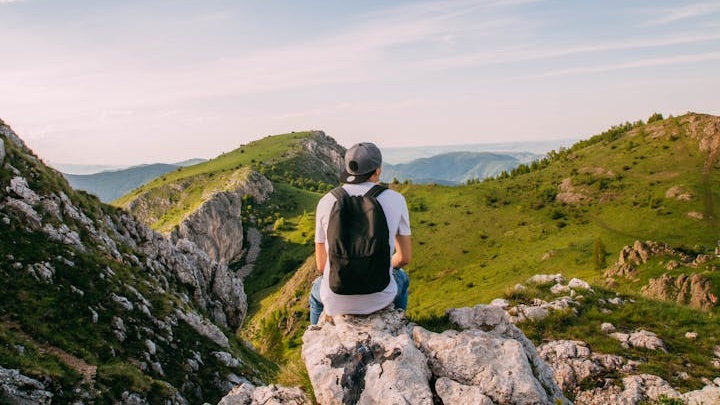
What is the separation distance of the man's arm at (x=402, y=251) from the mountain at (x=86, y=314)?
15.7m

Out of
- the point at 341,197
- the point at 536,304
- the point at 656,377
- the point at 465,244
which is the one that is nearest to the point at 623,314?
the point at 536,304

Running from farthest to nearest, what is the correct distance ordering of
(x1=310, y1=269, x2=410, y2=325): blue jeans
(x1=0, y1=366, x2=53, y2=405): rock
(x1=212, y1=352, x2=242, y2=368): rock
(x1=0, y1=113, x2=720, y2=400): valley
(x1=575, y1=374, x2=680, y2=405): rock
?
1. (x1=212, y1=352, x2=242, y2=368): rock
2. (x1=0, y1=113, x2=720, y2=400): valley
3. (x1=0, y1=366, x2=53, y2=405): rock
4. (x1=575, y1=374, x2=680, y2=405): rock
5. (x1=310, y1=269, x2=410, y2=325): blue jeans

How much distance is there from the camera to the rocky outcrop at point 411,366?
900 cm

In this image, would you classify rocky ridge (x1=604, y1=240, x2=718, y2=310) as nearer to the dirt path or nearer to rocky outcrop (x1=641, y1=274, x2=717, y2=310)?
rocky outcrop (x1=641, y1=274, x2=717, y2=310)

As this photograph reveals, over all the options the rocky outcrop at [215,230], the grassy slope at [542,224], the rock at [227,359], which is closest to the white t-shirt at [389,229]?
the rock at [227,359]

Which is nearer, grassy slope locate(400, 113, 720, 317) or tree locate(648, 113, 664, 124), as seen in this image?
grassy slope locate(400, 113, 720, 317)

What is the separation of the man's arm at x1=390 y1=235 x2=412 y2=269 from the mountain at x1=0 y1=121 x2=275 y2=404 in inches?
618

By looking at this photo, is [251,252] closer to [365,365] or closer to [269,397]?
[269,397]

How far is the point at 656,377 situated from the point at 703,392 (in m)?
2.14

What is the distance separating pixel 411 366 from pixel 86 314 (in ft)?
74.3

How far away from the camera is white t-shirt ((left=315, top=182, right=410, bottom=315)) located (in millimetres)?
9820

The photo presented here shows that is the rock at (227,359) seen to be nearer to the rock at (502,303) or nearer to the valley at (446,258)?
the valley at (446,258)

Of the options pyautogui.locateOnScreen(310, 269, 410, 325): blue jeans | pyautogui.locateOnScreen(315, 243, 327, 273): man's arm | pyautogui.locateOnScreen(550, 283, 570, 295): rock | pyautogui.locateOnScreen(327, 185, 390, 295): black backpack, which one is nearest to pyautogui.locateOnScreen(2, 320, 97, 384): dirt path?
pyautogui.locateOnScreen(310, 269, 410, 325): blue jeans

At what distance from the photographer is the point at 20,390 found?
644 inches
